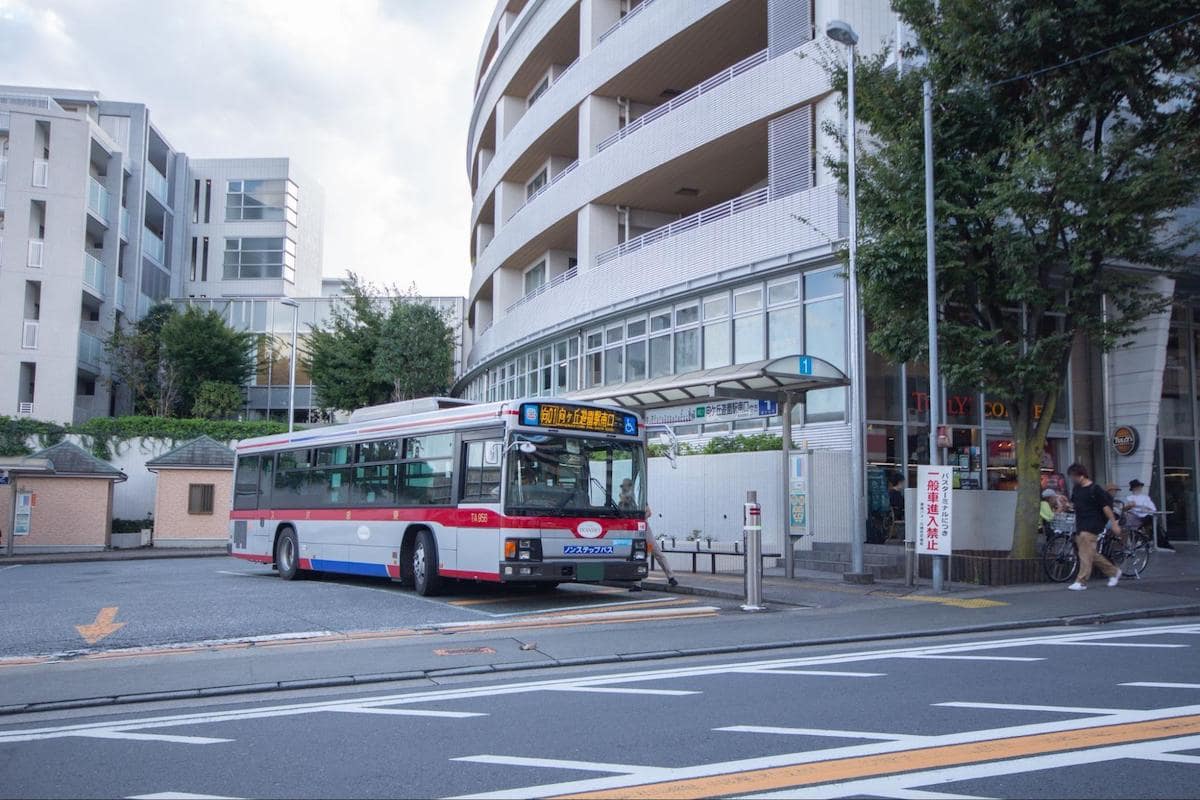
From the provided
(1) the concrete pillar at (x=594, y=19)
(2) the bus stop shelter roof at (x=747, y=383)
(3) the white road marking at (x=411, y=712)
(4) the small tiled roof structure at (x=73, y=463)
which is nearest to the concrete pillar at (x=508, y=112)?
(1) the concrete pillar at (x=594, y=19)

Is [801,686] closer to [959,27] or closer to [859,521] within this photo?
[859,521]

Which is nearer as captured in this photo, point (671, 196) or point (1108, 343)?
point (1108, 343)

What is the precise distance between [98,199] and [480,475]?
3583cm

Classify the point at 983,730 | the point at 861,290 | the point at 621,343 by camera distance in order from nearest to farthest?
1. the point at 983,730
2. the point at 861,290
3. the point at 621,343

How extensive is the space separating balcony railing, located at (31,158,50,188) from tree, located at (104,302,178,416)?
21.0 ft

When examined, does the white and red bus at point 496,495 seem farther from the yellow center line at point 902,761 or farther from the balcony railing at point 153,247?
the balcony railing at point 153,247

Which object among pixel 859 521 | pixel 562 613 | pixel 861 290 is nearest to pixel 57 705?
pixel 562 613

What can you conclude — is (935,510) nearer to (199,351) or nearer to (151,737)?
(151,737)

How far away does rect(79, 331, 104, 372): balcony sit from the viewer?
136ft

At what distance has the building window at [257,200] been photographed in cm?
5700

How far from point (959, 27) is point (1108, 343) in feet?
18.2

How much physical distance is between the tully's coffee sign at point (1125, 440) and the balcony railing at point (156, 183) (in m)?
43.2

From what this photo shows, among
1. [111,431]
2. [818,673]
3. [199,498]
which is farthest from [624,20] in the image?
[111,431]

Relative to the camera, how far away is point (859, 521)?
658 inches
